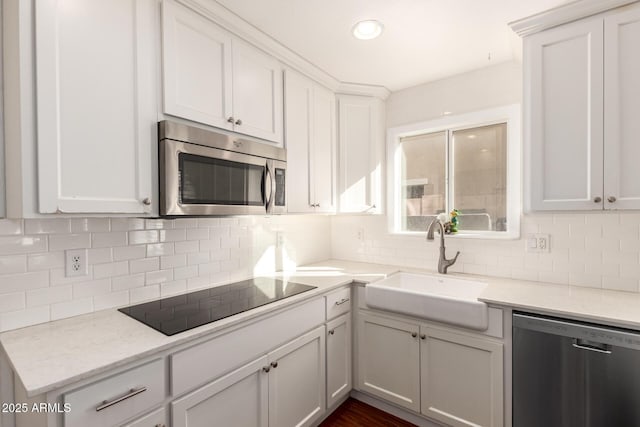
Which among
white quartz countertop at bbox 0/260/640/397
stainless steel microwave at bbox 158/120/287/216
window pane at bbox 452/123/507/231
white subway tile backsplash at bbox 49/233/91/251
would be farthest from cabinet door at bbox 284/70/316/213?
window pane at bbox 452/123/507/231

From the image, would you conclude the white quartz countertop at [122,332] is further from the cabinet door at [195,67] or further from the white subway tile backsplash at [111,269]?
the cabinet door at [195,67]

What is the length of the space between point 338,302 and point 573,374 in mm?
1240

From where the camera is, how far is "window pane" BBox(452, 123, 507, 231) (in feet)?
7.51

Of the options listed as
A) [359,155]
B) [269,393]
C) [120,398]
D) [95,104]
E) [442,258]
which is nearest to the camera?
[120,398]

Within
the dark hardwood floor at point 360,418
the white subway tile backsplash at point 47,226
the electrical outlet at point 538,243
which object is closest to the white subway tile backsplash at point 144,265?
the white subway tile backsplash at point 47,226

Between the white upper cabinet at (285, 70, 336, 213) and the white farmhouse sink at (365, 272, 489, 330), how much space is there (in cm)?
75

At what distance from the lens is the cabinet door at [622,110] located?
4.89 feet

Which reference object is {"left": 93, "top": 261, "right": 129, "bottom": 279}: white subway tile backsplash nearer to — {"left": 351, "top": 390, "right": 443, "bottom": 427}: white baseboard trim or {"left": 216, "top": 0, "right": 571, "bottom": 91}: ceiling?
{"left": 216, "top": 0, "right": 571, "bottom": 91}: ceiling

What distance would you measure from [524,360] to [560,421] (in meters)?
0.29

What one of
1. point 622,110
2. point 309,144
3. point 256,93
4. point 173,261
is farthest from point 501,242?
point 173,261

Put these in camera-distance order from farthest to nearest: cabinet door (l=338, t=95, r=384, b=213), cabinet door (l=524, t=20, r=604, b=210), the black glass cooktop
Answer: cabinet door (l=338, t=95, r=384, b=213), cabinet door (l=524, t=20, r=604, b=210), the black glass cooktop

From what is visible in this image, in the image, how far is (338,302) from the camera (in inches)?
81.5

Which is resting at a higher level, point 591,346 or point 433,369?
point 591,346

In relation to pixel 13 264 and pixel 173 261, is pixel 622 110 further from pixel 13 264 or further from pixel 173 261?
pixel 13 264
